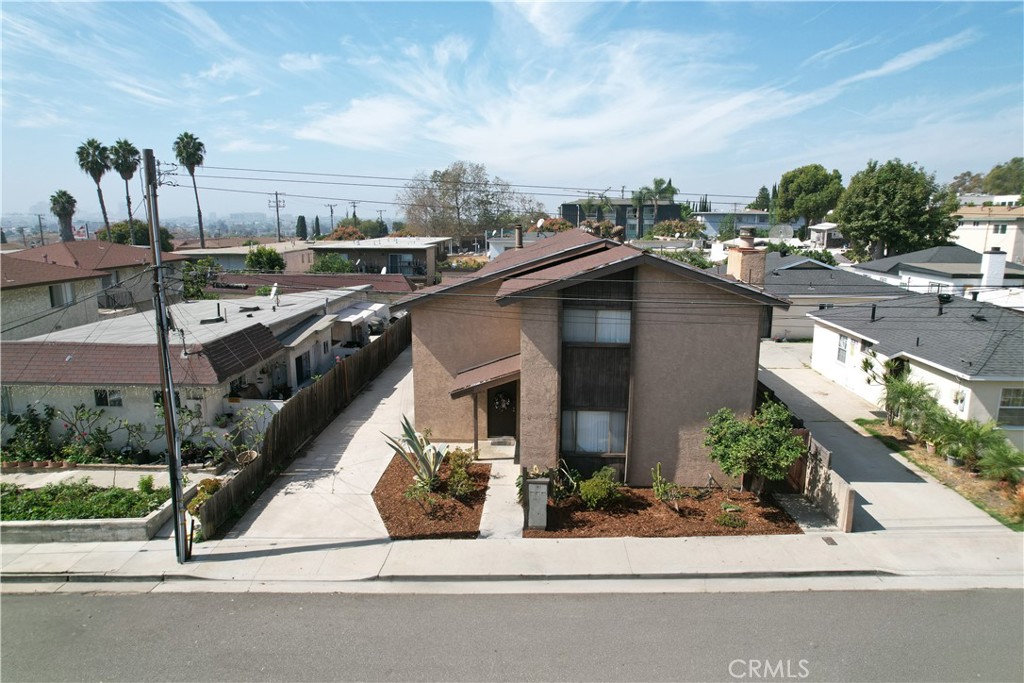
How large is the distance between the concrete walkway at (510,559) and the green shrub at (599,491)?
121cm

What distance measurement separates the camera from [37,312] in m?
25.6

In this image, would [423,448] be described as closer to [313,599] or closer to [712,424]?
[313,599]

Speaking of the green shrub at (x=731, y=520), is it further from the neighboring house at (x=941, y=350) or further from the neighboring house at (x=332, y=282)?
the neighboring house at (x=332, y=282)

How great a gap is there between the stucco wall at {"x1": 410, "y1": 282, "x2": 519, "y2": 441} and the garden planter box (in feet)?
23.6

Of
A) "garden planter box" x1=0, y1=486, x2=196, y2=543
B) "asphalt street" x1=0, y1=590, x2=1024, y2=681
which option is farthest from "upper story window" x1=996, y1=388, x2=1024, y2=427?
"garden planter box" x1=0, y1=486, x2=196, y2=543

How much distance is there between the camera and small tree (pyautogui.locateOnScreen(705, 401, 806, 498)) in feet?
39.9

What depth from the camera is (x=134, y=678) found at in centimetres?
822

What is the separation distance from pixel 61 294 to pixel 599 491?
26555 millimetres

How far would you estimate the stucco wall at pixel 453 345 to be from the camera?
1648 centimetres

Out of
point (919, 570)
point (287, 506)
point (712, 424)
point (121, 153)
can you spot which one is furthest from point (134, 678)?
point (121, 153)

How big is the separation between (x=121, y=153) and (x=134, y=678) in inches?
2357

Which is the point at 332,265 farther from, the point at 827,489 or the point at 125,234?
the point at 125,234

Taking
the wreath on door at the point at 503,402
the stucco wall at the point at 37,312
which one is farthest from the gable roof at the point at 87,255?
the wreath on door at the point at 503,402

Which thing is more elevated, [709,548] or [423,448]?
[423,448]
